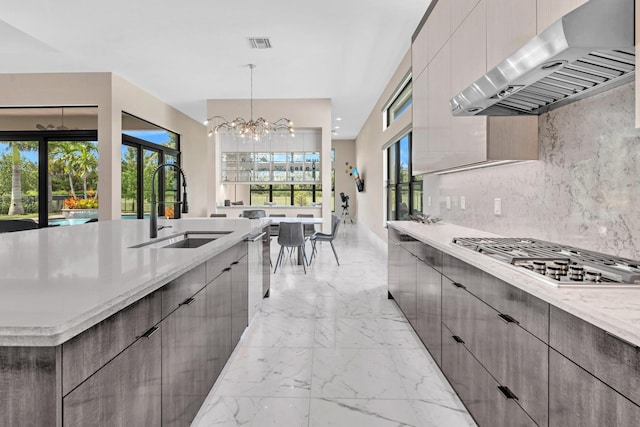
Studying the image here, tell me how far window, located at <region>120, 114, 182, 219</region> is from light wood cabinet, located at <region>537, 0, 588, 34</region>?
223 inches

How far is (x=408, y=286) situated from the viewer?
302 cm

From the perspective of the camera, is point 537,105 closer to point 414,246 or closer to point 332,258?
point 414,246

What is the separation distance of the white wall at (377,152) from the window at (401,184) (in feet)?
0.62

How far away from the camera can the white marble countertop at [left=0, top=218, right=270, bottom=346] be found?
0.79 m

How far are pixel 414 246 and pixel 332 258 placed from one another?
12.1ft

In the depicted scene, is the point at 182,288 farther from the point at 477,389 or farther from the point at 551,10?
the point at 551,10

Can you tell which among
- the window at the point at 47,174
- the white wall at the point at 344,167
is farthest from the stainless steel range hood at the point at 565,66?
the white wall at the point at 344,167

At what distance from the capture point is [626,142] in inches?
62.6

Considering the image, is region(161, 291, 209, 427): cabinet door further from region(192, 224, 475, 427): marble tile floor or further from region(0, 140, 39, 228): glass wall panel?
region(0, 140, 39, 228): glass wall panel

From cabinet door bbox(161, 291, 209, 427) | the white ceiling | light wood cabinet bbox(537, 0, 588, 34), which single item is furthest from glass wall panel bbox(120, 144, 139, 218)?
light wood cabinet bbox(537, 0, 588, 34)

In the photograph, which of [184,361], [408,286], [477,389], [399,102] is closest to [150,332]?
[184,361]

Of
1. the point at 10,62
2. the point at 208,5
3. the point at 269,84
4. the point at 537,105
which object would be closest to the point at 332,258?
the point at 269,84

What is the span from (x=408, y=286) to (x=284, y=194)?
8989 mm

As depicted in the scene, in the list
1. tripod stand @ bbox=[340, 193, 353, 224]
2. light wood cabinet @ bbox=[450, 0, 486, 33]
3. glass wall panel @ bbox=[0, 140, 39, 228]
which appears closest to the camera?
light wood cabinet @ bbox=[450, 0, 486, 33]
